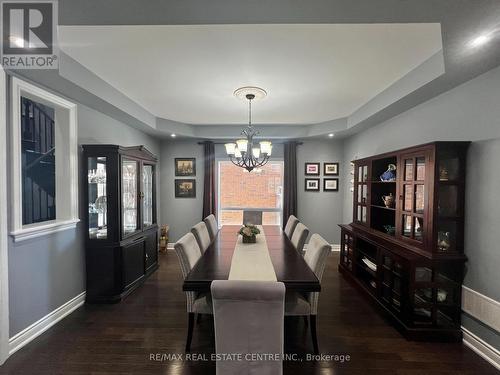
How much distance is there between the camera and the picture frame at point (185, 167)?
204 inches

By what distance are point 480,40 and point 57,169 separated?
4.06 meters

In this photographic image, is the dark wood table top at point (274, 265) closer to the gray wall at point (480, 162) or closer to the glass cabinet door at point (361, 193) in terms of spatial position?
the glass cabinet door at point (361, 193)

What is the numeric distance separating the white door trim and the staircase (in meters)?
0.48

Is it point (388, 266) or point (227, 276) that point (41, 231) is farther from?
point (388, 266)

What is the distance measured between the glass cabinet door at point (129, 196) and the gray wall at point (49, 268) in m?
0.48

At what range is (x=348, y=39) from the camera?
6.20 ft

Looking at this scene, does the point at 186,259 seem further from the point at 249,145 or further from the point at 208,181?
the point at 208,181

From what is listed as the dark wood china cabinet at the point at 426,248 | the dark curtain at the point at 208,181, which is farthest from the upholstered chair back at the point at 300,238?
the dark curtain at the point at 208,181

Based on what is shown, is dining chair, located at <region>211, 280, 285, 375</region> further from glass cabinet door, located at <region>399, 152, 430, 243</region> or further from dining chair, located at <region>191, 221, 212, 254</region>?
glass cabinet door, located at <region>399, 152, 430, 243</region>

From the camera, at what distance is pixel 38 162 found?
2.60 m

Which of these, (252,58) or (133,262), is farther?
(133,262)

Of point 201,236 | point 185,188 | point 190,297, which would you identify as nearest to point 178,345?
point 190,297

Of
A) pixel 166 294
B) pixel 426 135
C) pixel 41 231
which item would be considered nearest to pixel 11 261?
pixel 41 231

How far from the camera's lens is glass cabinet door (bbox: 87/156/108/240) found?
117 inches
